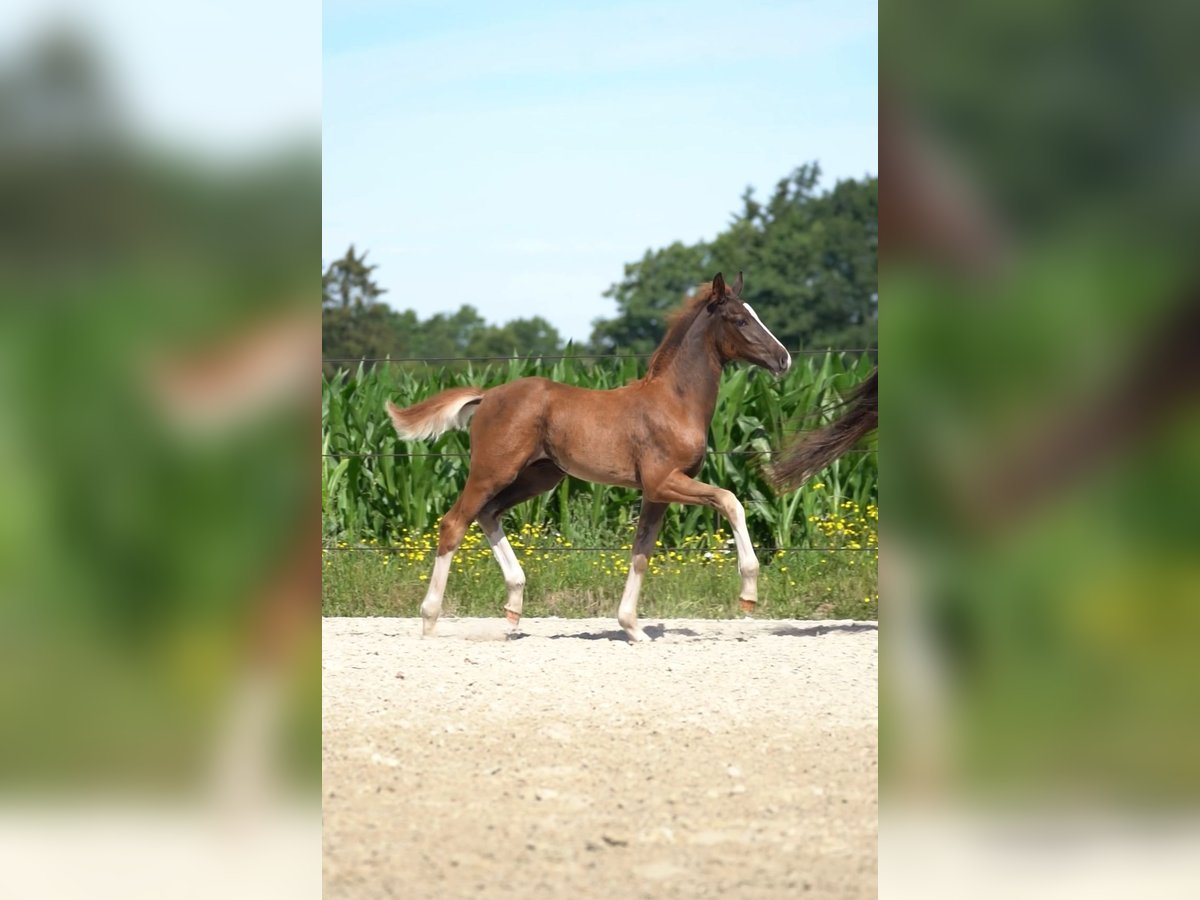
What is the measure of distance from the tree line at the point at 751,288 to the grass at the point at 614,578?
Answer: 1211 inches

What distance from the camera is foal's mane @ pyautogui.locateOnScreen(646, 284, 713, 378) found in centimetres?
722

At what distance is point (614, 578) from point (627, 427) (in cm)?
Answer: 185

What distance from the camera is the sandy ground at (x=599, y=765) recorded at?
268 cm

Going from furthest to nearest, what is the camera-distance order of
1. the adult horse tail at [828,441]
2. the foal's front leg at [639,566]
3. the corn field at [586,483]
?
the corn field at [586,483]
the foal's front leg at [639,566]
the adult horse tail at [828,441]

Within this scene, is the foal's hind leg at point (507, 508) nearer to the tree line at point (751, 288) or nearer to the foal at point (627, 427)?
the foal at point (627, 427)

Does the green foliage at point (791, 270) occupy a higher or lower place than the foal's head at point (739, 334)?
higher

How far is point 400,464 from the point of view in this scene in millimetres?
9898

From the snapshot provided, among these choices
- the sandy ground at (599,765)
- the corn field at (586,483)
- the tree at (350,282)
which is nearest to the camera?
the sandy ground at (599,765)

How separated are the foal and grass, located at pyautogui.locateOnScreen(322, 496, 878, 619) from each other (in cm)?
125

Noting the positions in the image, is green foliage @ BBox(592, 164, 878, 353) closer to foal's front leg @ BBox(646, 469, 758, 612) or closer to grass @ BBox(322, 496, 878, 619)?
grass @ BBox(322, 496, 878, 619)
